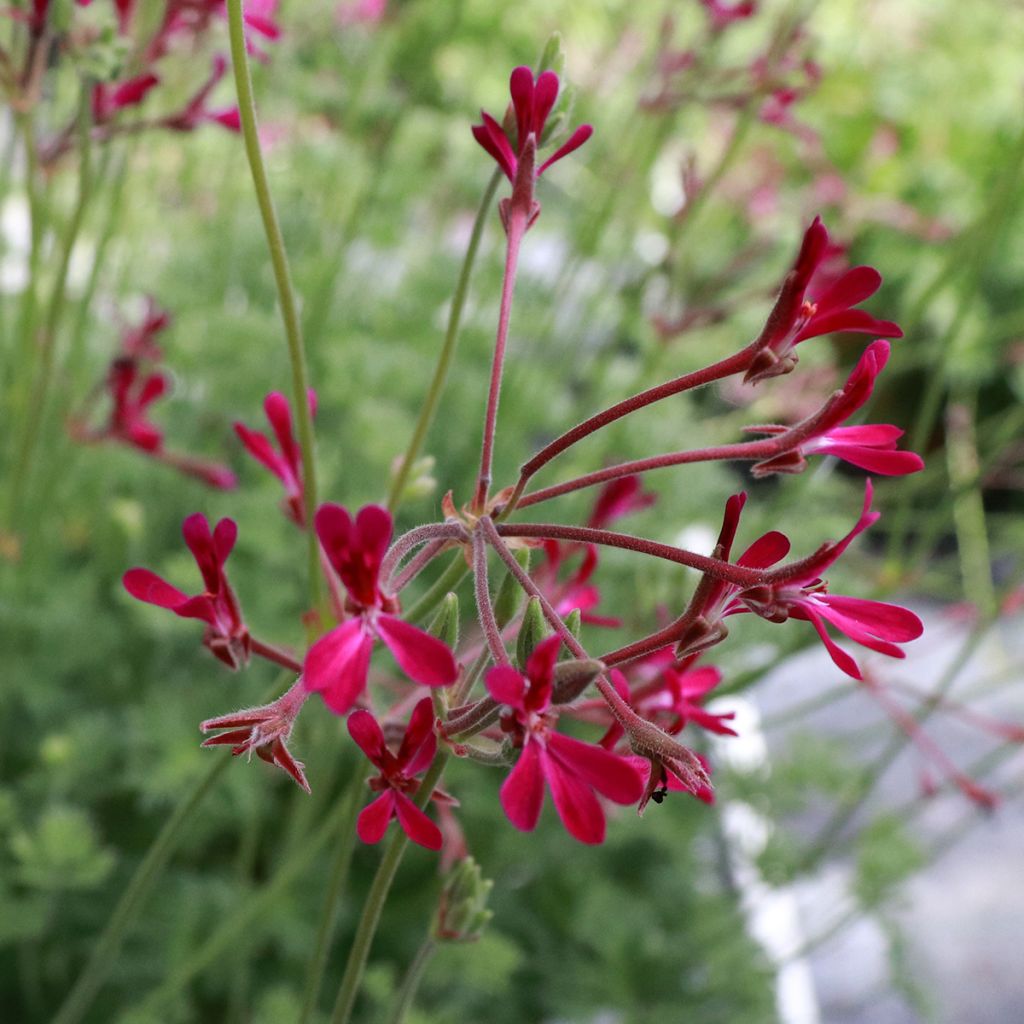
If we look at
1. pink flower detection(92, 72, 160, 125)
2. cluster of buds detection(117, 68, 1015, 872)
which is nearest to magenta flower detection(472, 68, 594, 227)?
cluster of buds detection(117, 68, 1015, 872)

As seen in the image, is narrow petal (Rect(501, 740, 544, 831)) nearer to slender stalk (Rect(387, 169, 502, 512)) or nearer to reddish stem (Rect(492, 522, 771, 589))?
reddish stem (Rect(492, 522, 771, 589))

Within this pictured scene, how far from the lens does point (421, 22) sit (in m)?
1.66

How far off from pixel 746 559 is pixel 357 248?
1.35 meters

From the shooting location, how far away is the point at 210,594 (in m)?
0.39

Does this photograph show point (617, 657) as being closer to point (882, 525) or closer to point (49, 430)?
point (49, 430)

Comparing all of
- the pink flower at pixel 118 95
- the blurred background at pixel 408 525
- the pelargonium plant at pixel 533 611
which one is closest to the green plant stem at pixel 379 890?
the pelargonium plant at pixel 533 611

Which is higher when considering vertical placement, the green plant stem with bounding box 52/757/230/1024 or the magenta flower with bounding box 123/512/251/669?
the magenta flower with bounding box 123/512/251/669

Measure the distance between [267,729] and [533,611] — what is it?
0.34ft

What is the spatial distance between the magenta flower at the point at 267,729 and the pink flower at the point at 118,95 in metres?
0.35

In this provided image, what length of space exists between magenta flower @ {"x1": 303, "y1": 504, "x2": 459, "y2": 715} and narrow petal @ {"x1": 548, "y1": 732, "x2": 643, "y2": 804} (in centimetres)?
4

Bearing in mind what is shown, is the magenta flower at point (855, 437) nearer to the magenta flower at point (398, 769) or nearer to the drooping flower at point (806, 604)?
the drooping flower at point (806, 604)

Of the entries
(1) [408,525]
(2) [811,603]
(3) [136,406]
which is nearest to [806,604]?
(2) [811,603]

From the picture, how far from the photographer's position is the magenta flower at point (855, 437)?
13.6 inches

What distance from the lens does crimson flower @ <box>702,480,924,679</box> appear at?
0.35 m
